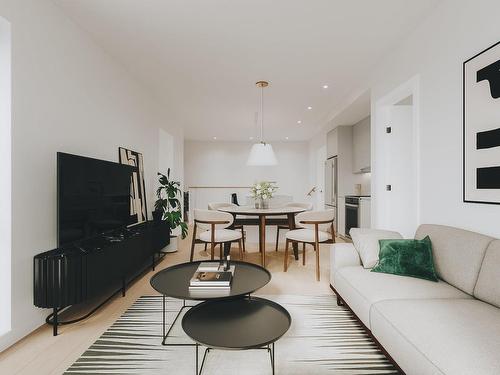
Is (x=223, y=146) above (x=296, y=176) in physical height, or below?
above

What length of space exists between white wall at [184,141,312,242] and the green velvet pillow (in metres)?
7.30

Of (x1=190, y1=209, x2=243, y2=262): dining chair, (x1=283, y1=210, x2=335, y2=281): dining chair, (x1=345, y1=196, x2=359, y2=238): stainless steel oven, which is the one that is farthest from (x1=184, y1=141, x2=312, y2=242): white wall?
(x1=283, y1=210, x2=335, y2=281): dining chair

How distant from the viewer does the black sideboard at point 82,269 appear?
205 cm

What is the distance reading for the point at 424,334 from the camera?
52.2 inches

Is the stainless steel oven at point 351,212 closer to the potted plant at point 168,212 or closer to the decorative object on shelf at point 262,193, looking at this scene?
the decorative object on shelf at point 262,193

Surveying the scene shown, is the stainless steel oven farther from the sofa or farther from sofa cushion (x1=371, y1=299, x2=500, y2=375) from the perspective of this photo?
sofa cushion (x1=371, y1=299, x2=500, y2=375)

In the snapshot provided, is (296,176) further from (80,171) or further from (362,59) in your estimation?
(80,171)

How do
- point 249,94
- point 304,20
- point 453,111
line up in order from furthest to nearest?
point 249,94 < point 304,20 < point 453,111

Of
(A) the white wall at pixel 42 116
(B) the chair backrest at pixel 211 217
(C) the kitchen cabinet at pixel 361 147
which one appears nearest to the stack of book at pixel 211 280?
(A) the white wall at pixel 42 116

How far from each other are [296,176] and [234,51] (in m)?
6.81

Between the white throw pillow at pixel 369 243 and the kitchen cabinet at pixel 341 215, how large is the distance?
3640mm

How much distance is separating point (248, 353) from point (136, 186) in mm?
2753

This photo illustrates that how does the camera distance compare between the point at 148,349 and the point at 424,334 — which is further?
the point at 148,349

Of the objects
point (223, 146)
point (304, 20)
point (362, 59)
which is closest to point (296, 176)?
point (223, 146)
